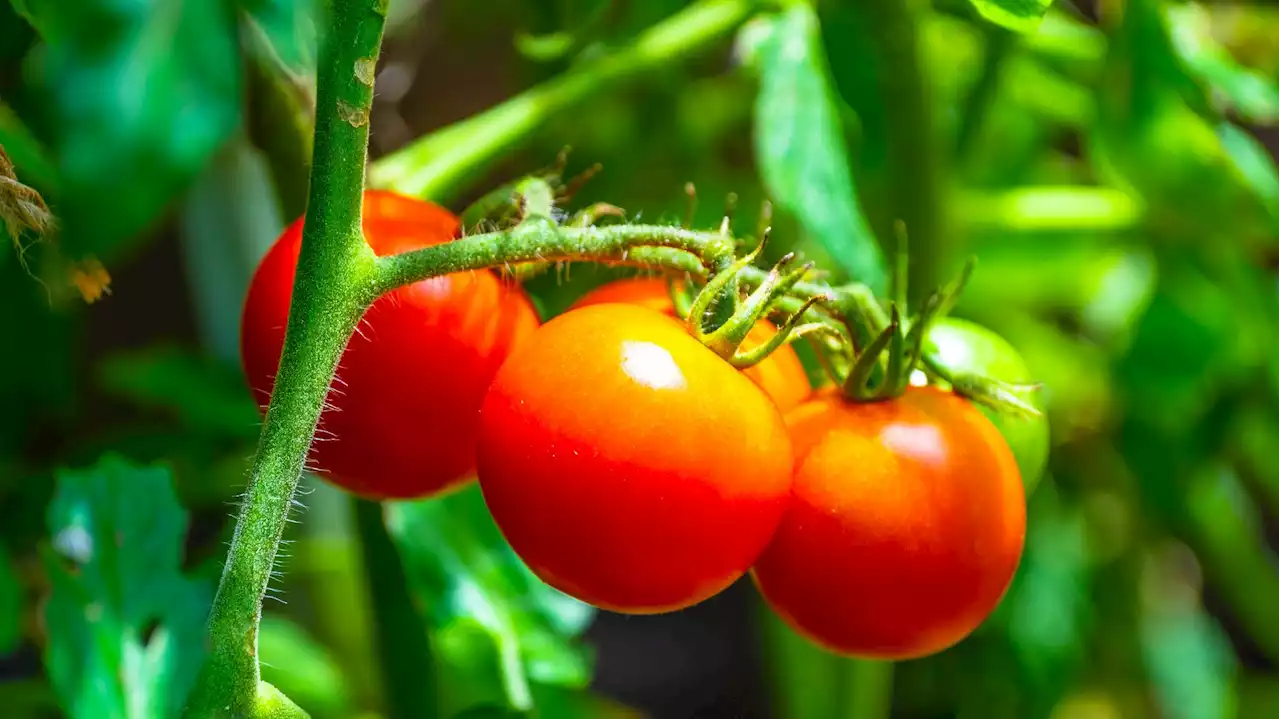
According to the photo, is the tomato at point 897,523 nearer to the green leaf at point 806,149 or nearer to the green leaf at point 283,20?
the green leaf at point 806,149

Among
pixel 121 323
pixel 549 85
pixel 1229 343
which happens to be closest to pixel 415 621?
pixel 549 85

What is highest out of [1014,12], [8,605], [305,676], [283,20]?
[283,20]

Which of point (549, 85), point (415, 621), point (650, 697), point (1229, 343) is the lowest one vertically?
point (650, 697)

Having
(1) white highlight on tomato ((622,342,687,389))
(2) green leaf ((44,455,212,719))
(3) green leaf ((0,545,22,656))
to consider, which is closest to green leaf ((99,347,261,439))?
(3) green leaf ((0,545,22,656))

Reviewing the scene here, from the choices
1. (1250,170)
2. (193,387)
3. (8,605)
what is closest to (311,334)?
(8,605)

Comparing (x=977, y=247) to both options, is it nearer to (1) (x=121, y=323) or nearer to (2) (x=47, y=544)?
(2) (x=47, y=544)

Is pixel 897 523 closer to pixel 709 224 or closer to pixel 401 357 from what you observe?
pixel 401 357
